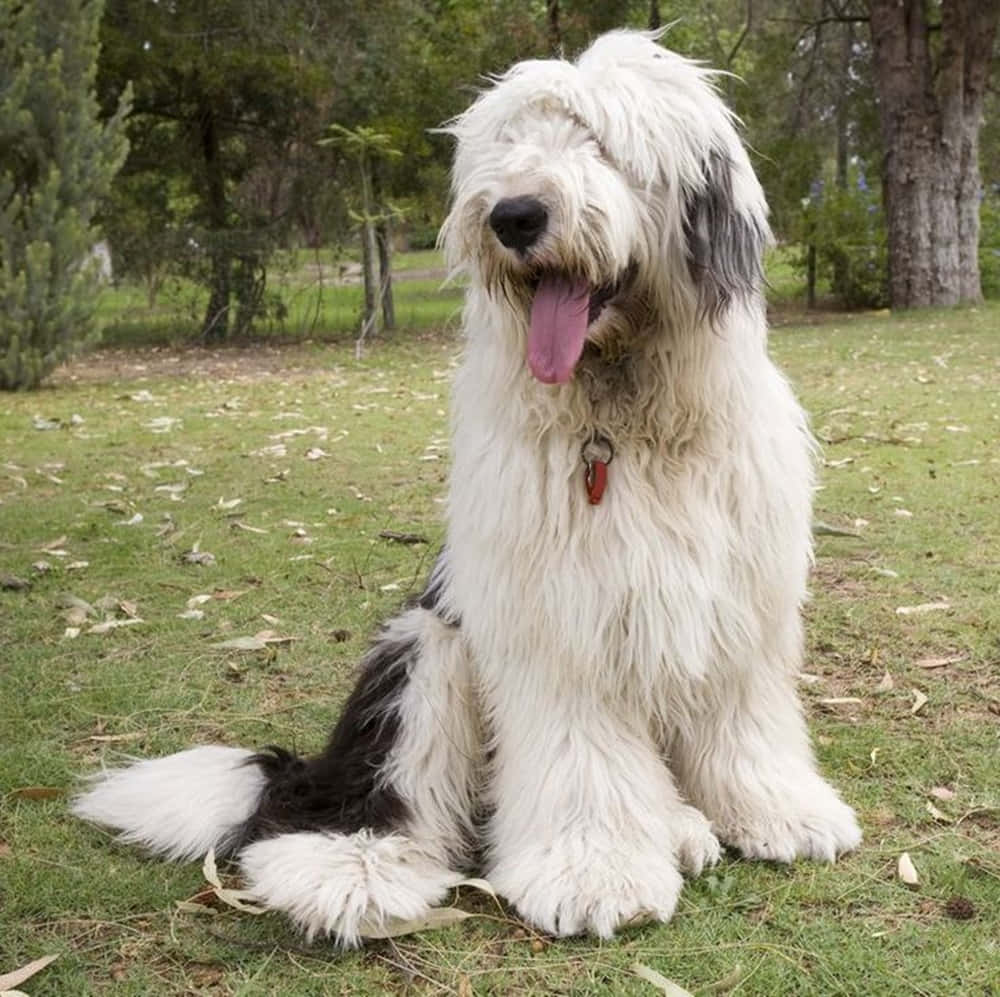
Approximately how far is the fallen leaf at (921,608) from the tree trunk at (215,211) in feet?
42.0

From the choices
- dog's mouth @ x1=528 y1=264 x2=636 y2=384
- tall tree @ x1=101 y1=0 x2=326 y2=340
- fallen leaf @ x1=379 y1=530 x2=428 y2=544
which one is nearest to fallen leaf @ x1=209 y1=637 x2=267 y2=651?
fallen leaf @ x1=379 y1=530 x2=428 y2=544

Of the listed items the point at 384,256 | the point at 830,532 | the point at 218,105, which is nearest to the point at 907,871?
the point at 830,532

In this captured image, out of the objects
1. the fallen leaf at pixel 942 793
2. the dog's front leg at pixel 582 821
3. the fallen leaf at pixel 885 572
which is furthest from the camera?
the fallen leaf at pixel 885 572

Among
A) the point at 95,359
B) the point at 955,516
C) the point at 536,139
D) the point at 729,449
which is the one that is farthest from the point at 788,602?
the point at 95,359

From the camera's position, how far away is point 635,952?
2381 mm

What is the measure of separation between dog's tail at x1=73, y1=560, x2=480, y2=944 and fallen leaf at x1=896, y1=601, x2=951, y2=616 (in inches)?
87.9

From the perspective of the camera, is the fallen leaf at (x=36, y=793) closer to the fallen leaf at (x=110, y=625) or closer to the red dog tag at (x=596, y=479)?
the fallen leaf at (x=110, y=625)

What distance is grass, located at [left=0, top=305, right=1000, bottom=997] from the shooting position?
2.37m

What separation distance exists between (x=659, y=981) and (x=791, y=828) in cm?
63

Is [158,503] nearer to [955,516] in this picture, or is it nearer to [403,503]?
[403,503]

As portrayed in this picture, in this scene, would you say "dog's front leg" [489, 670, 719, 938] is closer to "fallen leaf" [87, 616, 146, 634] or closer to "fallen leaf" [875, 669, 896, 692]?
"fallen leaf" [875, 669, 896, 692]

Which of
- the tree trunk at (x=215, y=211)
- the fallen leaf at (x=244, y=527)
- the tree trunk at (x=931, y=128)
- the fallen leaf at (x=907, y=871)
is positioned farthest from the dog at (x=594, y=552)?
the tree trunk at (x=931, y=128)

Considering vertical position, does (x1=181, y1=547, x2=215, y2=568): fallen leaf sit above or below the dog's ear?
below

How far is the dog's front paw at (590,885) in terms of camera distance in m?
2.44
